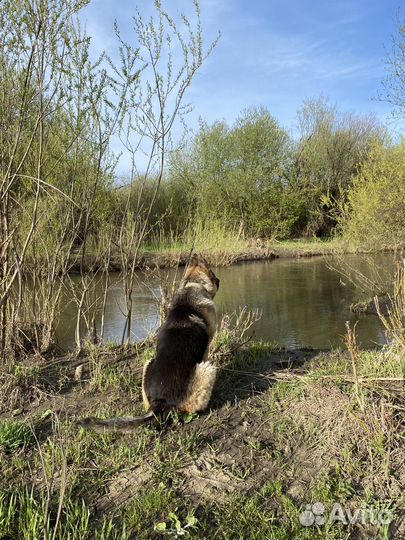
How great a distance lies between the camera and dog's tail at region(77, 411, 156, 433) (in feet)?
11.0

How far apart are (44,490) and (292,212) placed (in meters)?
29.1

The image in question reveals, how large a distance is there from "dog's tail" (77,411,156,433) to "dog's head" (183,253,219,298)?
2.00 metres

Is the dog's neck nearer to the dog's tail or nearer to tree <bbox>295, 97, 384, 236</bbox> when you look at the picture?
the dog's tail

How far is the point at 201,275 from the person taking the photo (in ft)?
17.2

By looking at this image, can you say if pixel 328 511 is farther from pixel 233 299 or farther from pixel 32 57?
pixel 233 299

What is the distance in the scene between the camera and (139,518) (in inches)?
101

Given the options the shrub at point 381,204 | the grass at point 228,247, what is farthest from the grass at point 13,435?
the grass at point 228,247

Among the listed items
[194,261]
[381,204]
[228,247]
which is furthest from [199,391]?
[228,247]

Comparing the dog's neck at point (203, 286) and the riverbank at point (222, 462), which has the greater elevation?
the dog's neck at point (203, 286)

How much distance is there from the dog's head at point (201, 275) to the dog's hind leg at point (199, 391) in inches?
57.7

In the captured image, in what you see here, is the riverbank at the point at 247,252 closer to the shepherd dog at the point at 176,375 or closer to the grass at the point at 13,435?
the shepherd dog at the point at 176,375

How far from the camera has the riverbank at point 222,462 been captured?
2.51 meters

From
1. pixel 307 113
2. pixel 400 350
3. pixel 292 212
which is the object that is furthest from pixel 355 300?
pixel 307 113

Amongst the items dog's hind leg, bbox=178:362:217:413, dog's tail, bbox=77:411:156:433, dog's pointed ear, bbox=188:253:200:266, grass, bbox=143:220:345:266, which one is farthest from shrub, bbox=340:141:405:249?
dog's tail, bbox=77:411:156:433
